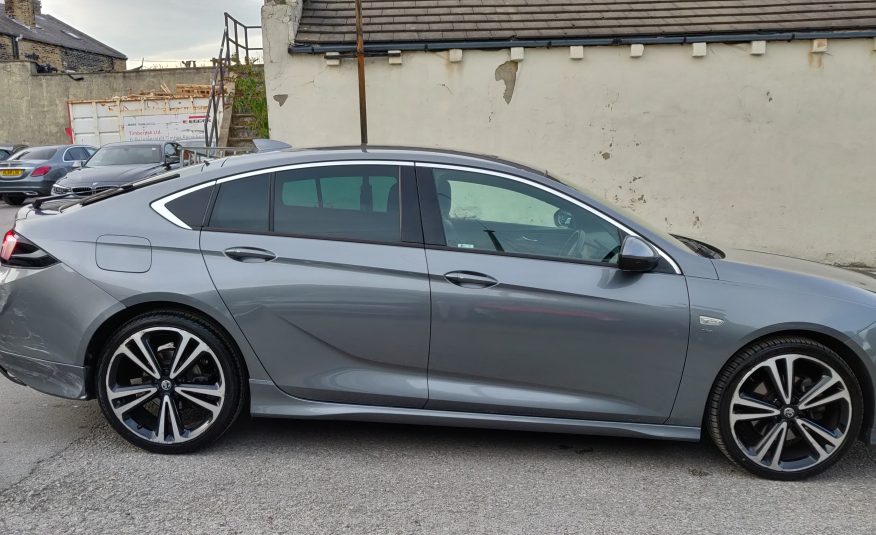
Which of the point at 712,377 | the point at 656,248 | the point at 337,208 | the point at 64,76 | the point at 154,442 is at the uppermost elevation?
the point at 64,76

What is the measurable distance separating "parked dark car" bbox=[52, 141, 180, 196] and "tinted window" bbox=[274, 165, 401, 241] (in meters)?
9.18

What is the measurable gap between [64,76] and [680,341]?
32999mm

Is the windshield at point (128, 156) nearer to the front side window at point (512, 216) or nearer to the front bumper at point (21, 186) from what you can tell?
the front bumper at point (21, 186)

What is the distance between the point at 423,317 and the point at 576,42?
724 centimetres

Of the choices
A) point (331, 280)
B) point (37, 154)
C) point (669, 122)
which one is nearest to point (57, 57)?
point (37, 154)

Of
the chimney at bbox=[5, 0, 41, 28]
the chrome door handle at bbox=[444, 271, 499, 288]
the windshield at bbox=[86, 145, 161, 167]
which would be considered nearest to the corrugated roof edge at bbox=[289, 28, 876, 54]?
the windshield at bbox=[86, 145, 161, 167]

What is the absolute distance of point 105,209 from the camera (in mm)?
3494

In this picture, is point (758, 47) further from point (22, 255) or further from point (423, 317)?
point (22, 255)

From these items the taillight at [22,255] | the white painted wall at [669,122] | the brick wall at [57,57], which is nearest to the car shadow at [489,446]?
the taillight at [22,255]

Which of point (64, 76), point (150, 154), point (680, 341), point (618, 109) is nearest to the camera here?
point (680, 341)

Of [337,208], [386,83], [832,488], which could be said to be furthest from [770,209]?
[337,208]

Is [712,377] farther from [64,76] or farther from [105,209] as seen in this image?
[64,76]

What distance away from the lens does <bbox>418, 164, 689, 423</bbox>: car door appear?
10.5 feet

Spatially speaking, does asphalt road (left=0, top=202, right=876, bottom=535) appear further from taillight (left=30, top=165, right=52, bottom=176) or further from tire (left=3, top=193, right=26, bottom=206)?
tire (left=3, top=193, right=26, bottom=206)
